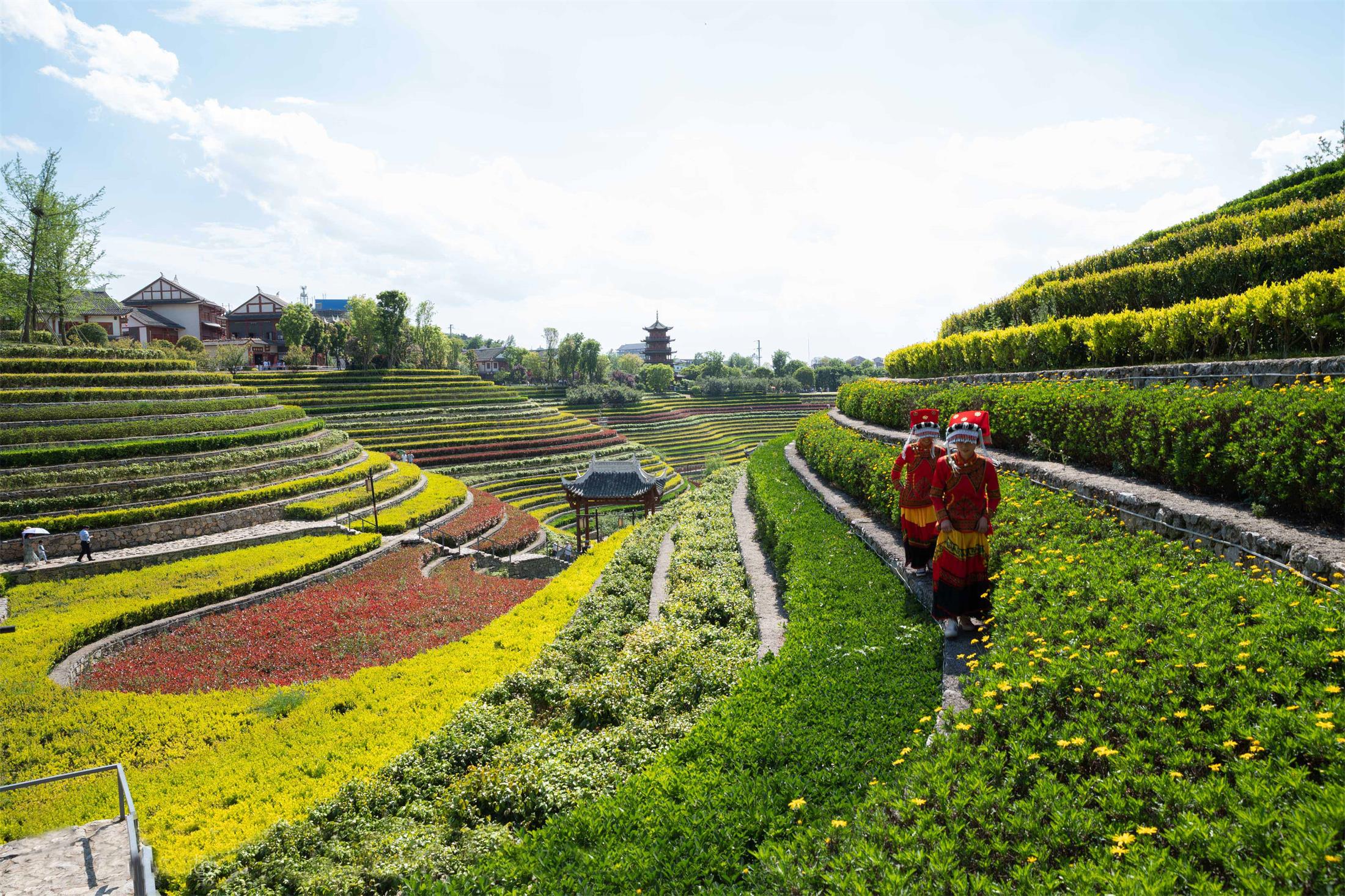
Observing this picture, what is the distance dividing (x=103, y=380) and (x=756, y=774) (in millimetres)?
28431

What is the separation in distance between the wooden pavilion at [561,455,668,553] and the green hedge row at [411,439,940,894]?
19809 millimetres

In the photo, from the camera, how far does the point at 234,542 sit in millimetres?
19062

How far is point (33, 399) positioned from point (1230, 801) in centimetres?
2968

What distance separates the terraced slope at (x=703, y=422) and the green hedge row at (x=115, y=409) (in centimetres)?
3094

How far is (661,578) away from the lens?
1204cm

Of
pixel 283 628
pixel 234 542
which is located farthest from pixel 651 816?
pixel 234 542

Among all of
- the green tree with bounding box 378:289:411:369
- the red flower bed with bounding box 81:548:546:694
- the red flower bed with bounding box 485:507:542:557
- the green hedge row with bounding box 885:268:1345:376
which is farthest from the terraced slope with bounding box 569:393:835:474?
the green hedge row with bounding box 885:268:1345:376

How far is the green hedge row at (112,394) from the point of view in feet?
70.5

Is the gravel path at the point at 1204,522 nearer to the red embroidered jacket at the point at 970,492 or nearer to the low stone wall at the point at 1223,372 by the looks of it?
the red embroidered jacket at the point at 970,492

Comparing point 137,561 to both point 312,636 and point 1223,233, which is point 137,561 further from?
point 1223,233

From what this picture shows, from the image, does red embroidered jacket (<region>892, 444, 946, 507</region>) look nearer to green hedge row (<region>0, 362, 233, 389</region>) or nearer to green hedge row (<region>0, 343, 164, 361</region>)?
green hedge row (<region>0, 362, 233, 389</region>)

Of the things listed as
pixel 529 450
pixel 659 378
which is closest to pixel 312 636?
pixel 529 450

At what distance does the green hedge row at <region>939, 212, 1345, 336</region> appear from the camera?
9.74 meters

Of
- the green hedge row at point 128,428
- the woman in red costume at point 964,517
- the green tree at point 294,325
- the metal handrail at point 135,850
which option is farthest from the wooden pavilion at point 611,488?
the green tree at point 294,325
